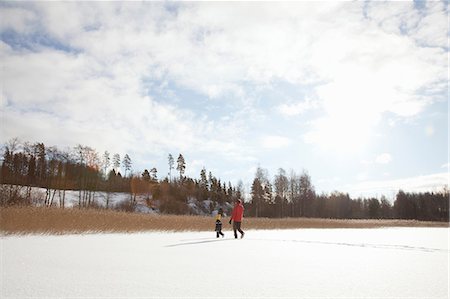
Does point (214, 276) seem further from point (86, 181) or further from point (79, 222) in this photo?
point (86, 181)

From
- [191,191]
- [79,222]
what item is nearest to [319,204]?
[191,191]

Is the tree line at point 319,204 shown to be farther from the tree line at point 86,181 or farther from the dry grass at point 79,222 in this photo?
the dry grass at point 79,222

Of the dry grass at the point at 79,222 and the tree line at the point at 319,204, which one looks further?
the tree line at the point at 319,204

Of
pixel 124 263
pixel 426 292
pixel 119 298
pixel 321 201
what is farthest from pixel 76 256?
pixel 321 201

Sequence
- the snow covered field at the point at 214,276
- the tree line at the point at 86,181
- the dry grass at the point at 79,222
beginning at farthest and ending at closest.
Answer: the tree line at the point at 86,181
the dry grass at the point at 79,222
the snow covered field at the point at 214,276

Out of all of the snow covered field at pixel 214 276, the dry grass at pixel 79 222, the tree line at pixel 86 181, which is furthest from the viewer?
the tree line at pixel 86 181

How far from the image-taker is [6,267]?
5543 millimetres

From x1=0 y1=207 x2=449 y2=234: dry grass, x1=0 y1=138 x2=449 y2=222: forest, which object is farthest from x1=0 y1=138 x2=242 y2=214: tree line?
x1=0 y1=207 x2=449 y2=234: dry grass

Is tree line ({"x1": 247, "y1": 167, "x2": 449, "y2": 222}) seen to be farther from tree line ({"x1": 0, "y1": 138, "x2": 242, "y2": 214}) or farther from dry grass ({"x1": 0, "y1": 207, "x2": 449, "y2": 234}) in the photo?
dry grass ({"x1": 0, "y1": 207, "x2": 449, "y2": 234})

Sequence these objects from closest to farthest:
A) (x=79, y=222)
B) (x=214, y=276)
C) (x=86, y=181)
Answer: (x=214, y=276)
(x=79, y=222)
(x=86, y=181)

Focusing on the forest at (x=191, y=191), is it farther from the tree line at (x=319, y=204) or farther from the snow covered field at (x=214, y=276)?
the snow covered field at (x=214, y=276)

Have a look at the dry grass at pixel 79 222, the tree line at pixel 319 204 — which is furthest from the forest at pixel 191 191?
the dry grass at pixel 79 222

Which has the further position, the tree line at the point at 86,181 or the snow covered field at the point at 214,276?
the tree line at the point at 86,181

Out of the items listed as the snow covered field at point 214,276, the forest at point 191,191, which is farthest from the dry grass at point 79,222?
the forest at point 191,191
